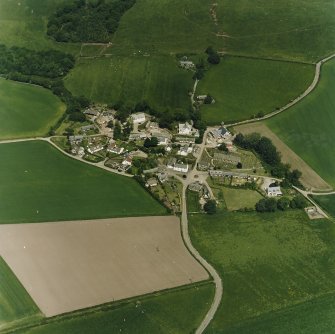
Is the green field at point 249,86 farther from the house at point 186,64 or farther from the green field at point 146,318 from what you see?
the green field at point 146,318

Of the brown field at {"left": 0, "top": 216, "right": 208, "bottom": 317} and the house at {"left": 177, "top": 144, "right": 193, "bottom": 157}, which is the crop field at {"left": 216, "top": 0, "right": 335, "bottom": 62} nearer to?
the house at {"left": 177, "top": 144, "right": 193, "bottom": 157}

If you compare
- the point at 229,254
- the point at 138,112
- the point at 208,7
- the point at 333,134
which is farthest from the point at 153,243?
the point at 208,7

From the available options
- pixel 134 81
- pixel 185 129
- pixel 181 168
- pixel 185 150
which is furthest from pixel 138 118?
pixel 181 168

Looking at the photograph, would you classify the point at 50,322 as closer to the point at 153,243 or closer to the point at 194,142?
the point at 153,243

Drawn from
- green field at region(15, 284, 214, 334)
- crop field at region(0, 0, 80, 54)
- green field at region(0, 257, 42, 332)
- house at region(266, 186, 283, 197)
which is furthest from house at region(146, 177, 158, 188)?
crop field at region(0, 0, 80, 54)

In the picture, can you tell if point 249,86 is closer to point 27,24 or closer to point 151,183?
point 151,183

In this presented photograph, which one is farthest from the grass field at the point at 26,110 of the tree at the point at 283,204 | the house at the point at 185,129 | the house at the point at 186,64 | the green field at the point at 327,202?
the green field at the point at 327,202
